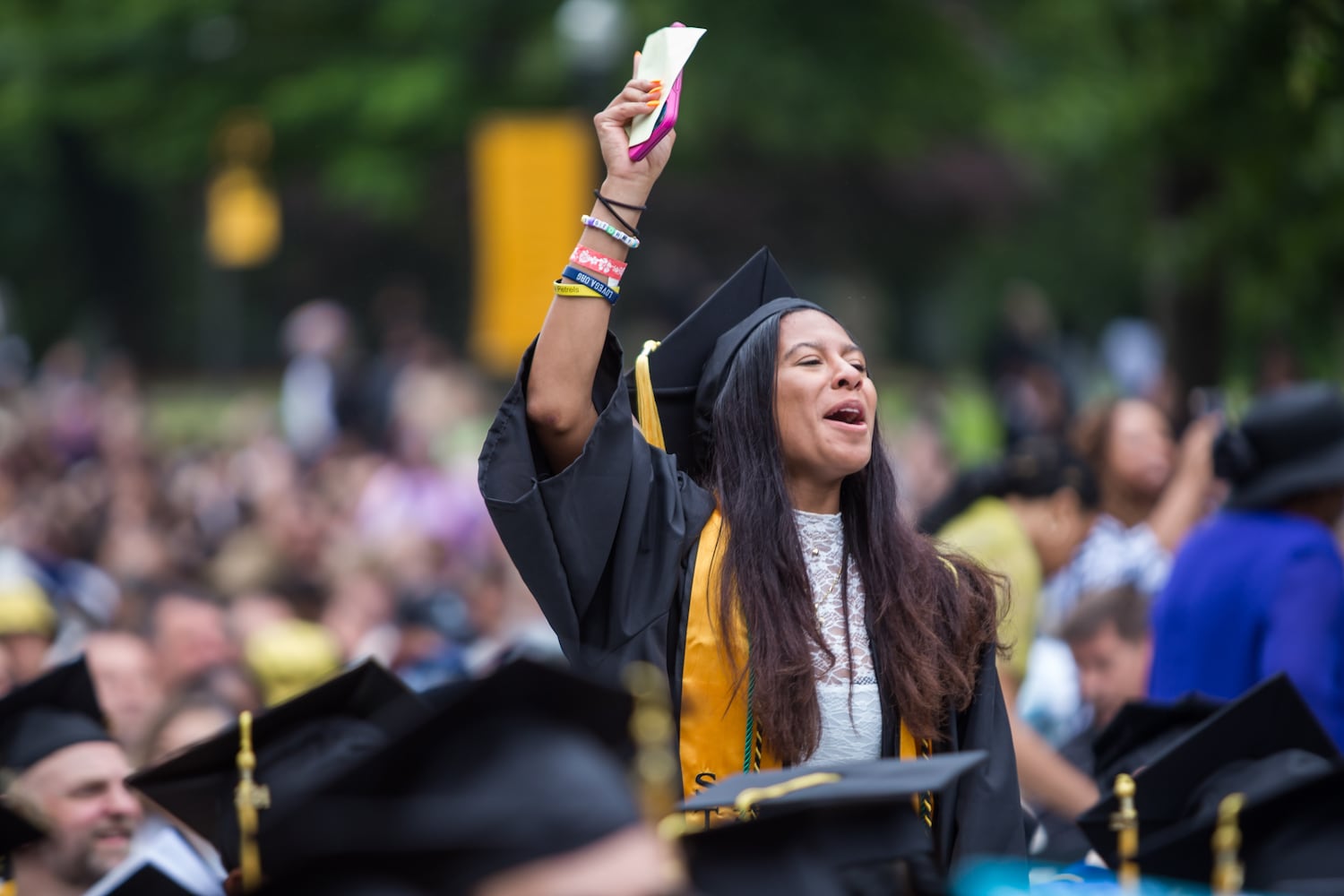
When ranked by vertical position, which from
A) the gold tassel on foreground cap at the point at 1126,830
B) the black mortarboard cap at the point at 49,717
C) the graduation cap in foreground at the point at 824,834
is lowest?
the gold tassel on foreground cap at the point at 1126,830

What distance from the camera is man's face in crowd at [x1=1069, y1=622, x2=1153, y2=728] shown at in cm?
589

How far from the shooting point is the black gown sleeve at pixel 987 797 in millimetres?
3473

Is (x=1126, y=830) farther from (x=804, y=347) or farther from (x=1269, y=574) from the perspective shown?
(x=1269, y=574)

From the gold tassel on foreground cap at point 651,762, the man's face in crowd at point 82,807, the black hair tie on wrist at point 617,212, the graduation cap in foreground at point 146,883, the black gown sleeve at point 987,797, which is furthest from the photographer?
the man's face in crowd at point 82,807

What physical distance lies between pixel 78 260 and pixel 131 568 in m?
23.3

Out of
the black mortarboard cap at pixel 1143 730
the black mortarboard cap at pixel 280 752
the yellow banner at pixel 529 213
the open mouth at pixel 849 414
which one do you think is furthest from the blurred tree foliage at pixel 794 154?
the black mortarboard cap at pixel 280 752

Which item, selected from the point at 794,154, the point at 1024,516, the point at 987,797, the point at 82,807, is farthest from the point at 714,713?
the point at 794,154

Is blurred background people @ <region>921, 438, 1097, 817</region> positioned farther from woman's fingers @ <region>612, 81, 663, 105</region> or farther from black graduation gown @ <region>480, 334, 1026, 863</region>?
woman's fingers @ <region>612, 81, 663, 105</region>

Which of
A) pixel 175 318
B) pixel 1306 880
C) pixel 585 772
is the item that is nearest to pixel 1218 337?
pixel 1306 880

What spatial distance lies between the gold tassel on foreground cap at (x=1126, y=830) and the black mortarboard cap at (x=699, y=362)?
115 cm

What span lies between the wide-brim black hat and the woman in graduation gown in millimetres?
1961

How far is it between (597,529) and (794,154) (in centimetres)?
1849

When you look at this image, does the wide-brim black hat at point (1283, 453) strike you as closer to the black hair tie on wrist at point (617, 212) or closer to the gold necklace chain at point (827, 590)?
the gold necklace chain at point (827, 590)

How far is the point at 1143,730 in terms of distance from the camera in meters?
4.14
